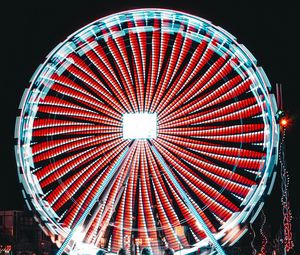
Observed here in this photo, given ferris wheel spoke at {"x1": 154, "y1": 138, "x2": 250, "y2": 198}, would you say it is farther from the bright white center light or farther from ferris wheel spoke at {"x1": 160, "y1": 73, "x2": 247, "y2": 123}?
ferris wheel spoke at {"x1": 160, "y1": 73, "x2": 247, "y2": 123}

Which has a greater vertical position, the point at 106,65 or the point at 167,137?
the point at 106,65

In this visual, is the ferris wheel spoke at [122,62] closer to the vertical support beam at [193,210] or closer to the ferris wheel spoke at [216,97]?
the ferris wheel spoke at [216,97]

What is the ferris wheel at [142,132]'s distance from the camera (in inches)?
610

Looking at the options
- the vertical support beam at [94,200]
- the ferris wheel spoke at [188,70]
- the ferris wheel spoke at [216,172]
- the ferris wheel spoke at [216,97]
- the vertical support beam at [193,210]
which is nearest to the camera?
the vertical support beam at [193,210]

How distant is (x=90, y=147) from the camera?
16594mm

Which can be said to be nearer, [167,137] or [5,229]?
[167,137]

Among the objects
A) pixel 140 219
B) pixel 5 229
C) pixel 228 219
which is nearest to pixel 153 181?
pixel 140 219

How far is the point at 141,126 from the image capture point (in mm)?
15773

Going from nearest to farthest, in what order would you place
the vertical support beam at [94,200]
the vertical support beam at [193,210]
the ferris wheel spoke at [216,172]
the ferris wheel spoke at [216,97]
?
the vertical support beam at [193,210]
the vertical support beam at [94,200]
the ferris wheel spoke at [216,172]
the ferris wheel spoke at [216,97]

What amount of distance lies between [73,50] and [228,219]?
21.2 ft

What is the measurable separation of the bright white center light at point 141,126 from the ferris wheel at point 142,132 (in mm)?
29

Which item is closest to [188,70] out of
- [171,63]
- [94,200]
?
[171,63]

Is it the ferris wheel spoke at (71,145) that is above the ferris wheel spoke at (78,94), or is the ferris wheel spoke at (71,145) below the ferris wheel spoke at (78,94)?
below

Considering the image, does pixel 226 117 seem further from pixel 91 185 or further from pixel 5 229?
pixel 5 229
